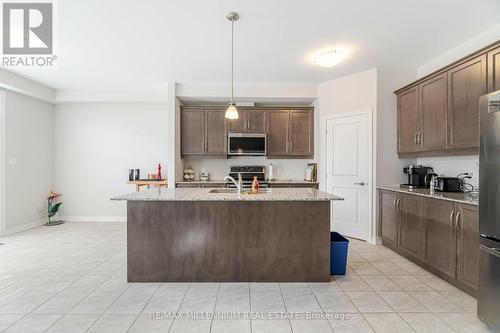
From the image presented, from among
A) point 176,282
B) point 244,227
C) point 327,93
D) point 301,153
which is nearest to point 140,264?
point 176,282

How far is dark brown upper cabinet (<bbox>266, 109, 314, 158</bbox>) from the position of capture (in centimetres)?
484

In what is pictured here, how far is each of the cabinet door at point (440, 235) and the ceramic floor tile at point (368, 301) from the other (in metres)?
0.87

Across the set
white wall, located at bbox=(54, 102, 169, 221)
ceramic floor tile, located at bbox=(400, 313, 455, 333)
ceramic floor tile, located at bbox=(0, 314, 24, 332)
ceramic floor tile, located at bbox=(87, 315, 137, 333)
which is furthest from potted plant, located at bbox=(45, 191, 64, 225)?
ceramic floor tile, located at bbox=(400, 313, 455, 333)

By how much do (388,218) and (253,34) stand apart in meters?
3.06

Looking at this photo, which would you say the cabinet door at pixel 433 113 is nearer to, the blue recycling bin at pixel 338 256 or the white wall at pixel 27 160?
the blue recycling bin at pixel 338 256

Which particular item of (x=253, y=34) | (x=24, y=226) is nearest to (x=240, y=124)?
(x=253, y=34)

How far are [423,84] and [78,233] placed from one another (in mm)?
5873

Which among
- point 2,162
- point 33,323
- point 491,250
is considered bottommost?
point 33,323

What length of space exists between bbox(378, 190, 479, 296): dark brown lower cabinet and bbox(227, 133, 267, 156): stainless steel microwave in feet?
7.21

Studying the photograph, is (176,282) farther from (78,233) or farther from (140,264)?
(78,233)

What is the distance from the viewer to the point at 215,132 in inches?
189

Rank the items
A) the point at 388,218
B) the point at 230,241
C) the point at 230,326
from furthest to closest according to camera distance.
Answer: the point at 388,218
the point at 230,241
the point at 230,326

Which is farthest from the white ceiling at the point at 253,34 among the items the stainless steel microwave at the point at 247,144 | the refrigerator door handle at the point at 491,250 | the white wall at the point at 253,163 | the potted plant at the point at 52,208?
the potted plant at the point at 52,208

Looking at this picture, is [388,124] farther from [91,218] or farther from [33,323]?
[91,218]
